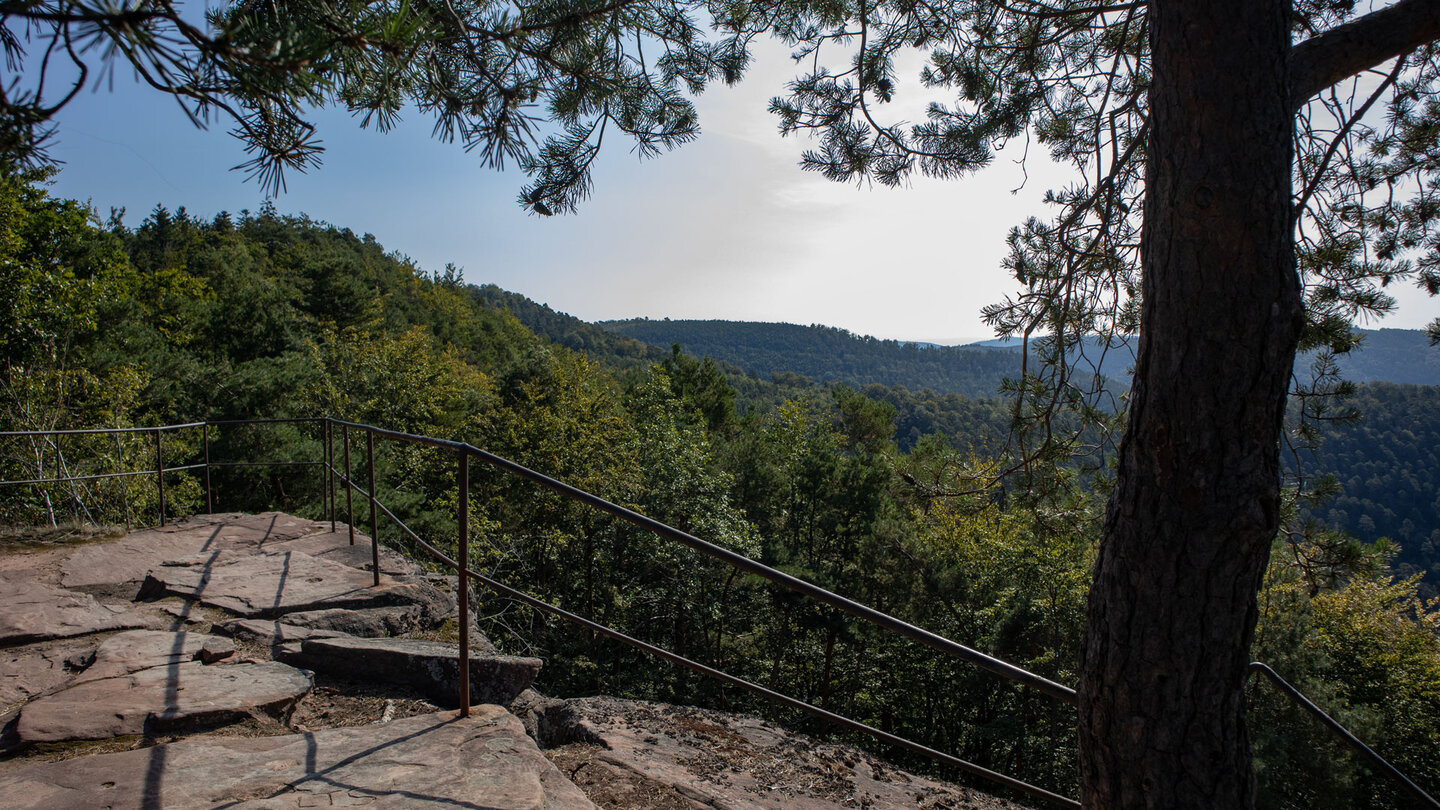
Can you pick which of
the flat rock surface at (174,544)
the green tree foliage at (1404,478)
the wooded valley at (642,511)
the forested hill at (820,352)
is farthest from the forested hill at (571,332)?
the flat rock surface at (174,544)

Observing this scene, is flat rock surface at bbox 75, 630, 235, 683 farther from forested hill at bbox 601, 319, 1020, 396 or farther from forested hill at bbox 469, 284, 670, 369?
forested hill at bbox 601, 319, 1020, 396

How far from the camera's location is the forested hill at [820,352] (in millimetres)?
171750

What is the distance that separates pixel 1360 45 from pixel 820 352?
604 feet

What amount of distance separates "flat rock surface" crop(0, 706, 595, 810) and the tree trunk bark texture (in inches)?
65.0

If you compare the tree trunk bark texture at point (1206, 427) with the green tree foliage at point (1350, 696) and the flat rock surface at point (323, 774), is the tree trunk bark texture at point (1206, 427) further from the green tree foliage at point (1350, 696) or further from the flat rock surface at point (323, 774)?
the green tree foliage at point (1350, 696)

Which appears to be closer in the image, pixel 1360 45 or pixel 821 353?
pixel 1360 45

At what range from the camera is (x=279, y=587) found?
12.4 feet

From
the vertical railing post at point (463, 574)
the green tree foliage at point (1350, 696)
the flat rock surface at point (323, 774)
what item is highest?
the vertical railing post at point (463, 574)

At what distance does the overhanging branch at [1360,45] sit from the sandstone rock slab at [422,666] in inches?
130

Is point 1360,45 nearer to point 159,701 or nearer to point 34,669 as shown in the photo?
point 159,701

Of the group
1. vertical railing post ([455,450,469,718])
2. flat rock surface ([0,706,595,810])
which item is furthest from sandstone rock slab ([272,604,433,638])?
vertical railing post ([455,450,469,718])

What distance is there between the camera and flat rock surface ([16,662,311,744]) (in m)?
2.22

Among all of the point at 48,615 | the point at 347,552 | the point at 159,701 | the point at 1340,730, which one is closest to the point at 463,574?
the point at 159,701

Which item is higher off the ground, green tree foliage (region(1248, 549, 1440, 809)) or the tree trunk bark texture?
the tree trunk bark texture
